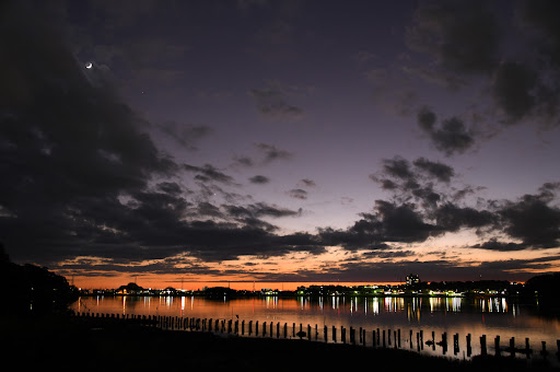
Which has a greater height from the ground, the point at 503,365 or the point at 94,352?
the point at 94,352

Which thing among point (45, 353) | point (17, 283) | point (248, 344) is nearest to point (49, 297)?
point (17, 283)

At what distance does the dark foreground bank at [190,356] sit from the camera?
1983 cm

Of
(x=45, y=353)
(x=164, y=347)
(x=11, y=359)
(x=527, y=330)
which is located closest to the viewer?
(x=11, y=359)

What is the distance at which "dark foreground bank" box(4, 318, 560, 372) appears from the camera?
19.8 m

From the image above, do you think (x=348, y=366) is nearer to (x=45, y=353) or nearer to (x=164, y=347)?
(x=164, y=347)

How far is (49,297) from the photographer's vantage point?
125m

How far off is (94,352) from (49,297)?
11791 cm

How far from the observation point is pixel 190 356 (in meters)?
33.0

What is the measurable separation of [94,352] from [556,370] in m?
32.4

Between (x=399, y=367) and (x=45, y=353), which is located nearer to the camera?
(x=45, y=353)

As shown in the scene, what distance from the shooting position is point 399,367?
31781 millimetres

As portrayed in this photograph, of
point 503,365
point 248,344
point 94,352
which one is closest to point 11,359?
point 94,352

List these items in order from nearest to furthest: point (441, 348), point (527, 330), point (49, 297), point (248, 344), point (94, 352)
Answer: point (94, 352), point (248, 344), point (441, 348), point (527, 330), point (49, 297)

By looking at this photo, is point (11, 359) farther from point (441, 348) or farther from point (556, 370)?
point (441, 348)
